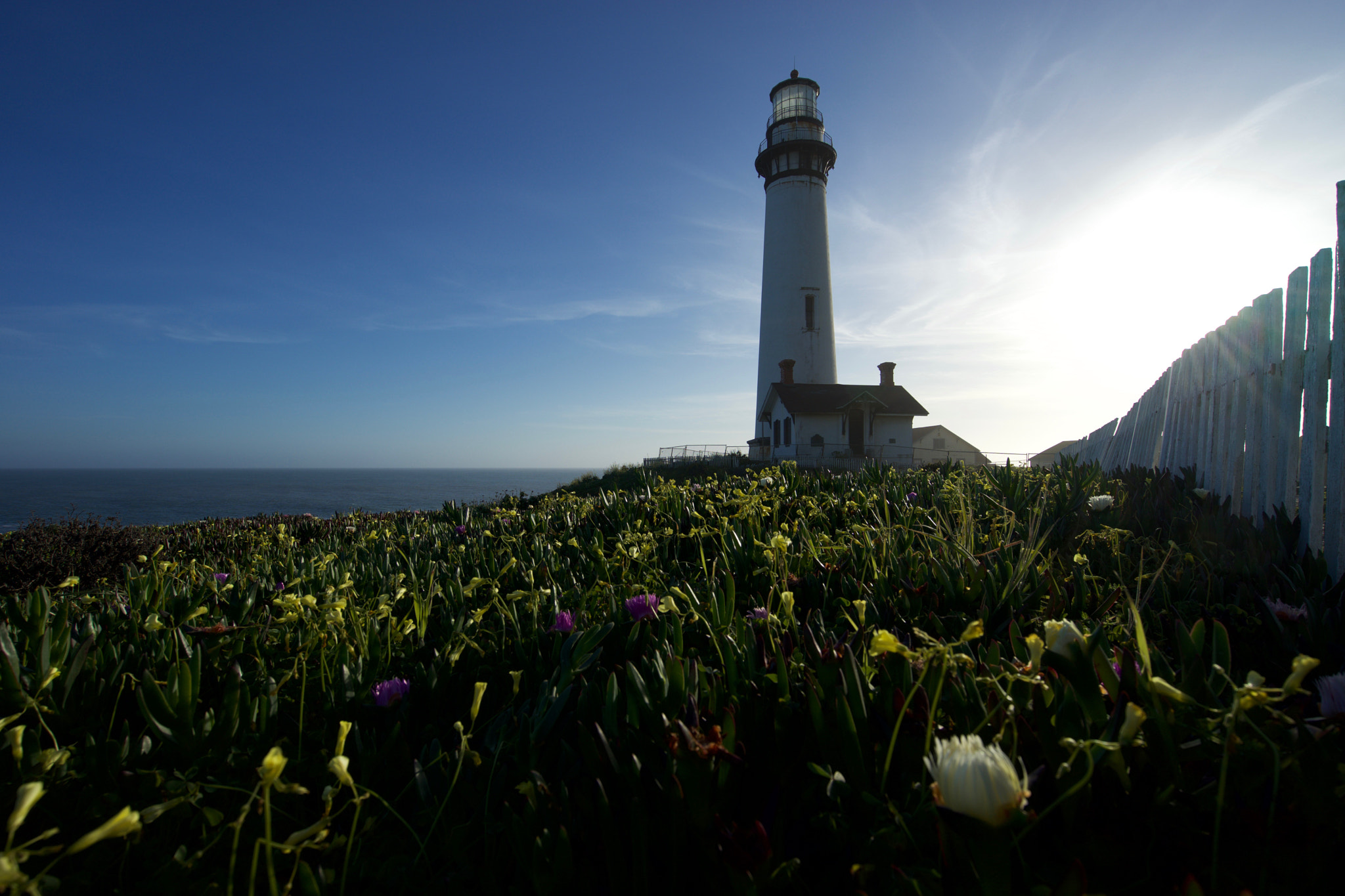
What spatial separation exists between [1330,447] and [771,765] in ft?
8.80

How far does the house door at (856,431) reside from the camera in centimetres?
2384

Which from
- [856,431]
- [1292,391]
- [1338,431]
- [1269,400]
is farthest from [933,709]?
[856,431]

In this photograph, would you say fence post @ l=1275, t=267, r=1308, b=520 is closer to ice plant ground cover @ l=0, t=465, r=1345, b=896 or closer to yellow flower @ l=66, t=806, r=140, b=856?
ice plant ground cover @ l=0, t=465, r=1345, b=896

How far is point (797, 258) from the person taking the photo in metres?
23.5

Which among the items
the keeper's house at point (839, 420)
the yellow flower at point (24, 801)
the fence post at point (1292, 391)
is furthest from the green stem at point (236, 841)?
the keeper's house at point (839, 420)

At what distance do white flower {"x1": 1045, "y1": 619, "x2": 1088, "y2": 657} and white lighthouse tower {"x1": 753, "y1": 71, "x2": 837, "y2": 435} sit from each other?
77.6ft

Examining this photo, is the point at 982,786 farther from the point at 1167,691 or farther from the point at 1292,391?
the point at 1292,391

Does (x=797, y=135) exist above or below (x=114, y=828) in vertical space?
above

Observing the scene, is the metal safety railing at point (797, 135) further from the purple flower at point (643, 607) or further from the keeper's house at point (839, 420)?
the purple flower at point (643, 607)

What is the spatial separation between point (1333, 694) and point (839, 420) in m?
23.4

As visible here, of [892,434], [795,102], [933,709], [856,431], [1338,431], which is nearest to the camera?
[933,709]

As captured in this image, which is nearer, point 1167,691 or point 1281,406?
point 1167,691

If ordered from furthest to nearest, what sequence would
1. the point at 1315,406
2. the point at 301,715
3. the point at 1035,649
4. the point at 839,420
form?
the point at 839,420, the point at 1315,406, the point at 301,715, the point at 1035,649

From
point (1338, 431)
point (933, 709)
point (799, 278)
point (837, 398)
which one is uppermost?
point (799, 278)
